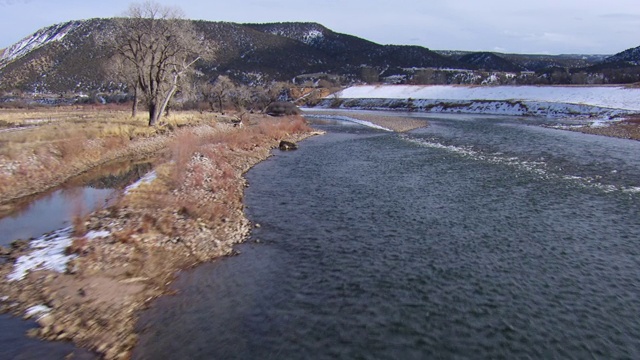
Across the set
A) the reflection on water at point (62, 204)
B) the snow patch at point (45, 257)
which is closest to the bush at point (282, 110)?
the reflection on water at point (62, 204)

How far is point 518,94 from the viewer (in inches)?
3329

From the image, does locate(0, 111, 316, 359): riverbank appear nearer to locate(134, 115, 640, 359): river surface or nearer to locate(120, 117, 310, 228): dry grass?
locate(120, 117, 310, 228): dry grass

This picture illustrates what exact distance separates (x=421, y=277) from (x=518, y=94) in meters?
85.2

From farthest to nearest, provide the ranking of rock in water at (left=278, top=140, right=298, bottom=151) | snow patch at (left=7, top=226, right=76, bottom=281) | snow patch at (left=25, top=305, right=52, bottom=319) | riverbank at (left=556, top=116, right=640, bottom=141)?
riverbank at (left=556, top=116, right=640, bottom=141) → rock in water at (left=278, top=140, right=298, bottom=151) → snow patch at (left=7, top=226, right=76, bottom=281) → snow patch at (left=25, top=305, right=52, bottom=319)

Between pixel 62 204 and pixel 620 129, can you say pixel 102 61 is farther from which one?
pixel 620 129

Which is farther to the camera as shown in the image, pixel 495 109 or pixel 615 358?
pixel 495 109

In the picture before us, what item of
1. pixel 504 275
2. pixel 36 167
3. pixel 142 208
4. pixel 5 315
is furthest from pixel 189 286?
pixel 36 167

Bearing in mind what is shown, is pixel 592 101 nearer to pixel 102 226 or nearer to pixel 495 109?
pixel 495 109

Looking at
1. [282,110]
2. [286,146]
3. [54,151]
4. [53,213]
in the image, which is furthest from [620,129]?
[54,151]

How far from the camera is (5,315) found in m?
9.31

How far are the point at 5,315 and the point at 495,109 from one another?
84645 millimetres

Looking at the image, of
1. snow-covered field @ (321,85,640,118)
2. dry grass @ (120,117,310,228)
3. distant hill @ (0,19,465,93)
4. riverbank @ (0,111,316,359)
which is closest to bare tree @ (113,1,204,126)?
dry grass @ (120,117,310,228)

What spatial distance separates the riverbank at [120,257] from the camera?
359 inches

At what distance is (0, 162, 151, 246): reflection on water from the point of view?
1501cm
